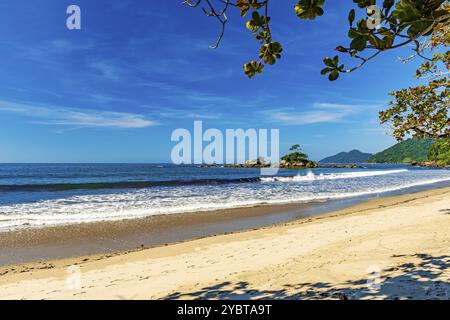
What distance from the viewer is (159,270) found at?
6.02 metres

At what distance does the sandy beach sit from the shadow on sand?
13mm

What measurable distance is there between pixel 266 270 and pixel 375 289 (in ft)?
6.83

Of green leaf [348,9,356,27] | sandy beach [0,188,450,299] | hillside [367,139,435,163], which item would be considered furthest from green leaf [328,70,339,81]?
hillside [367,139,435,163]

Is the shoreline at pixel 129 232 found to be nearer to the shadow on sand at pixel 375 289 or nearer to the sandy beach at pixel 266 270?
the sandy beach at pixel 266 270

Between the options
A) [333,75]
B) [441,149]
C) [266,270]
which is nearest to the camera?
[333,75]

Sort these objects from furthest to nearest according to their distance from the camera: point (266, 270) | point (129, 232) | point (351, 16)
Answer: point (129, 232), point (266, 270), point (351, 16)

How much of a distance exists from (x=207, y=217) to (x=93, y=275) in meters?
7.44

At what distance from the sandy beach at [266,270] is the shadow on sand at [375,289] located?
0.04ft

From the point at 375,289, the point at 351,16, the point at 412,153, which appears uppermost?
the point at 412,153

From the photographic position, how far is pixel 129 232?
10.3 metres

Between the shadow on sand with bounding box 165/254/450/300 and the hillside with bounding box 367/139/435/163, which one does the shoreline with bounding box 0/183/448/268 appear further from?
the hillside with bounding box 367/139/435/163

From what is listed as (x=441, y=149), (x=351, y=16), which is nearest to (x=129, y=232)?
(x=351, y=16)

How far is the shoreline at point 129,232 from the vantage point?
8164 mm

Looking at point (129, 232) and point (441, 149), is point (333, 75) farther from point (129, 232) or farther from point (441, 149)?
point (441, 149)
